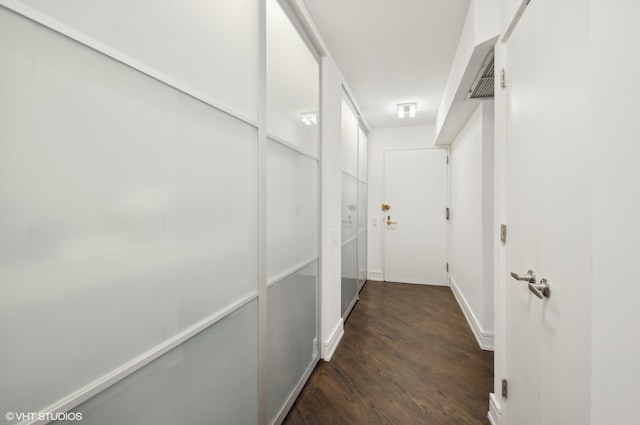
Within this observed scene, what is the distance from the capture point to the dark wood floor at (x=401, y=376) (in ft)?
5.57

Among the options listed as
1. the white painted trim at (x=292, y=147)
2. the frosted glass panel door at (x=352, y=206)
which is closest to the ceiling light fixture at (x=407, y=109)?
the frosted glass panel door at (x=352, y=206)

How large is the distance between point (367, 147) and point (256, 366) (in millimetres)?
3950

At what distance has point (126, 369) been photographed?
706 millimetres

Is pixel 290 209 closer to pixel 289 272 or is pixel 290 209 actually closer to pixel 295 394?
pixel 289 272

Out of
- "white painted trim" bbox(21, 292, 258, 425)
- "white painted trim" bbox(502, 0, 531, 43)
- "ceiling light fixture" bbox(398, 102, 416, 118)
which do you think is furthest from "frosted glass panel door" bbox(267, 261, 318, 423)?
"ceiling light fixture" bbox(398, 102, 416, 118)

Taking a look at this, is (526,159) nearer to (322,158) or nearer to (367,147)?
(322,158)

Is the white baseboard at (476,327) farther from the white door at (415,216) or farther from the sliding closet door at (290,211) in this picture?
the sliding closet door at (290,211)

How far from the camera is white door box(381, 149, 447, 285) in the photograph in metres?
4.39

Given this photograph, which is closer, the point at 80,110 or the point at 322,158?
the point at 80,110

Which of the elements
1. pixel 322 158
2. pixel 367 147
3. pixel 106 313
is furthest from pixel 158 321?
pixel 367 147

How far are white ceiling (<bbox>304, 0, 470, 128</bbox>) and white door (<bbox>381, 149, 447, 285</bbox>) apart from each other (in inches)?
49.3

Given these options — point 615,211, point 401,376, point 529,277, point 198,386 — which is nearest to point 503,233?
point 529,277

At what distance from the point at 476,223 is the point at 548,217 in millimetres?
1862

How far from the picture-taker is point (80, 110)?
0.61 meters
